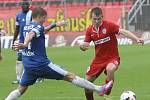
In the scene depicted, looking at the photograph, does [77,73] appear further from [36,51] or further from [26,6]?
[36,51]

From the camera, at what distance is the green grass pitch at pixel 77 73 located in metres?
14.6

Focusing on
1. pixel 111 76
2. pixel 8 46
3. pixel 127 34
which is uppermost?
pixel 127 34

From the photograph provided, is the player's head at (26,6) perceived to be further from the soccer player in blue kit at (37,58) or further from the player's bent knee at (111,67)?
the soccer player in blue kit at (37,58)

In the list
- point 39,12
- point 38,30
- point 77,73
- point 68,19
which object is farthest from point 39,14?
point 68,19

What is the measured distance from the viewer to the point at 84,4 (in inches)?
1513

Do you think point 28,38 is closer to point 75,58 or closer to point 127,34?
point 127,34

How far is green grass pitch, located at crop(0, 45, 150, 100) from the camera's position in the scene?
1461cm

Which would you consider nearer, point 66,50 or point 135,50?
point 135,50

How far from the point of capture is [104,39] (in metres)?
12.8

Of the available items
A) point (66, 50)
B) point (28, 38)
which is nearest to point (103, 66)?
point (28, 38)

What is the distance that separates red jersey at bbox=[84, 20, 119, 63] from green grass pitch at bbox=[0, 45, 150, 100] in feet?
4.24

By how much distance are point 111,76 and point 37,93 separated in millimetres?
3005

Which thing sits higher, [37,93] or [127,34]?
[127,34]

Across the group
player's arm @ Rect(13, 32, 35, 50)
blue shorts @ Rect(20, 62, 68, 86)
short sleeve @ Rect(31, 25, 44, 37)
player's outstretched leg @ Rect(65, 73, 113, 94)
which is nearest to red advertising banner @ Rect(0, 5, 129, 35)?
player's outstretched leg @ Rect(65, 73, 113, 94)
